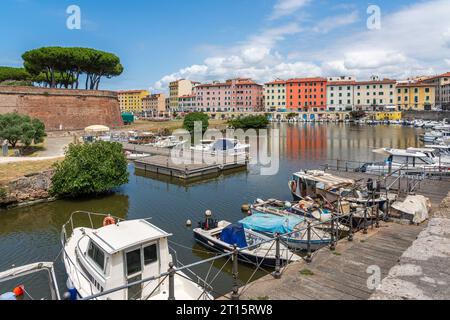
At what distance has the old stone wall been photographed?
50.2m

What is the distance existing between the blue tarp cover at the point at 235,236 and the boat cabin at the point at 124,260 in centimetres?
443

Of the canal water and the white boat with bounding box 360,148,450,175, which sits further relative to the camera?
the white boat with bounding box 360,148,450,175

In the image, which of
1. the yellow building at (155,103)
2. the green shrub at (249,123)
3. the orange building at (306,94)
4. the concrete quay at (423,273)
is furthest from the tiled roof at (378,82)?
the concrete quay at (423,273)

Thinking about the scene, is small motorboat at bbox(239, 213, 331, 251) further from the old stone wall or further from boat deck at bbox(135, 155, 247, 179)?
the old stone wall

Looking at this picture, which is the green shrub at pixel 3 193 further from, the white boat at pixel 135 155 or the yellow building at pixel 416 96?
the yellow building at pixel 416 96

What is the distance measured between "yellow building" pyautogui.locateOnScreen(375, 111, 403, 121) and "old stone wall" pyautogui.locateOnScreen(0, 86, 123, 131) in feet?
258

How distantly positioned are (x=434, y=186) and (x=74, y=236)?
1794 centimetres

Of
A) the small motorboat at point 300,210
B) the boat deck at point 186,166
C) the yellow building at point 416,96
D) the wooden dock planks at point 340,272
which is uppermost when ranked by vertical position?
→ the yellow building at point 416,96

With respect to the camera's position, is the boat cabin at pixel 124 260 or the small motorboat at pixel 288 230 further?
the small motorboat at pixel 288 230

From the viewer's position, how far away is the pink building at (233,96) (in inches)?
5187

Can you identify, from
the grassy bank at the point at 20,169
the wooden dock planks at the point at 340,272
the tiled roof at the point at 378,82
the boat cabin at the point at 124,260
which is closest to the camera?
the wooden dock planks at the point at 340,272

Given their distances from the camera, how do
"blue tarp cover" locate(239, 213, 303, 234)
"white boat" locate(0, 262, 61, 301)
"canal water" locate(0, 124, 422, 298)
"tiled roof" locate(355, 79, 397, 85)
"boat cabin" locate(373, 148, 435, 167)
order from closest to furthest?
"white boat" locate(0, 262, 61, 301) < "blue tarp cover" locate(239, 213, 303, 234) < "canal water" locate(0, 124, 422, 298) < "boat cabin" locate(373, 148, 435, 167) < "tiled roof" locate(355, 79, 397, 85)

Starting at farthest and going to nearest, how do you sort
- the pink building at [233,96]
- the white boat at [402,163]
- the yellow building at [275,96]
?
the pink building at [233,96]
the yellow building at [275,96]
the white boat at [402,163]

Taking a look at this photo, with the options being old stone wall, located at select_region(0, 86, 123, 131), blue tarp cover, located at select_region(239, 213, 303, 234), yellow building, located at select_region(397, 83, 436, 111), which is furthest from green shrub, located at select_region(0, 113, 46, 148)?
yellow building, located at select_region(397, 83, 436, 111)
